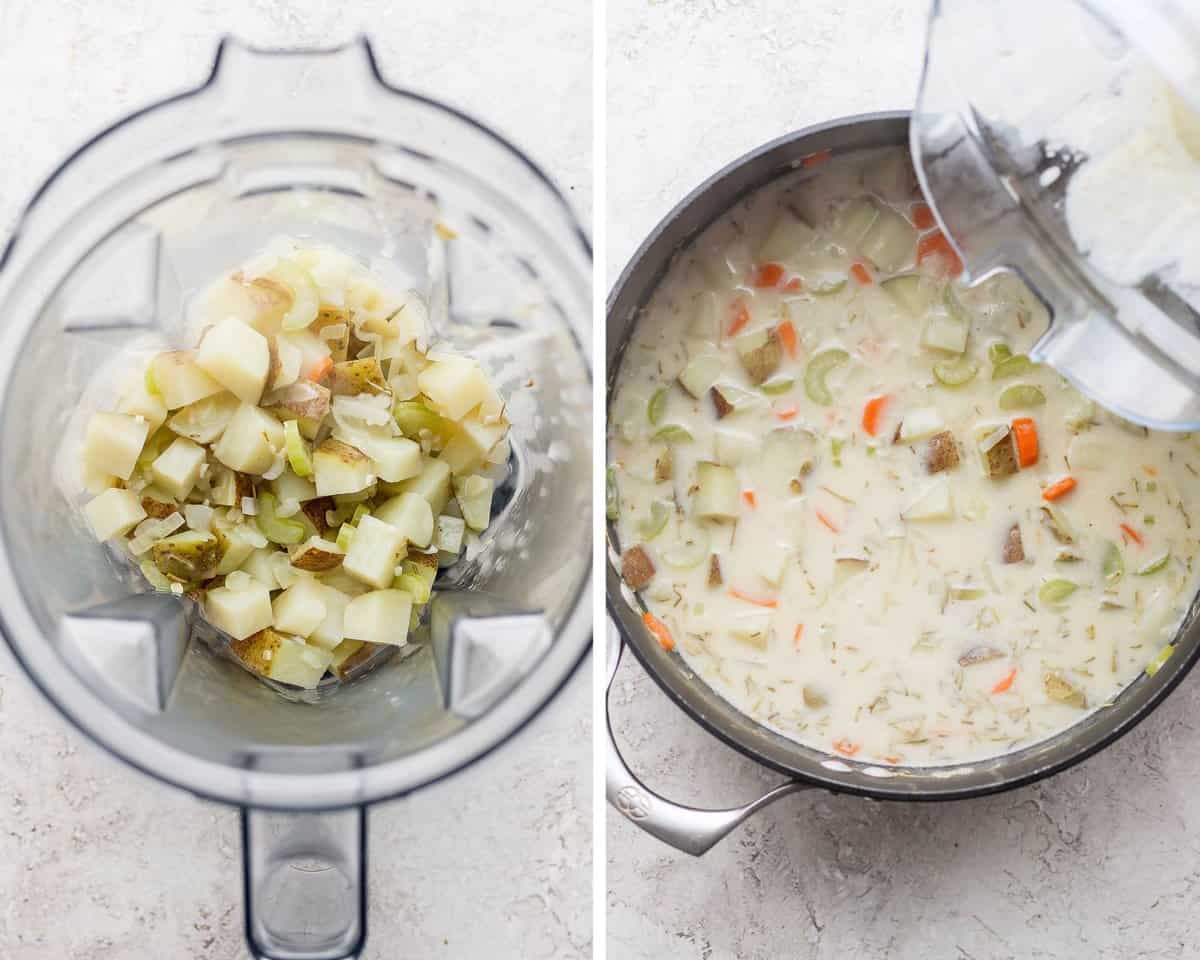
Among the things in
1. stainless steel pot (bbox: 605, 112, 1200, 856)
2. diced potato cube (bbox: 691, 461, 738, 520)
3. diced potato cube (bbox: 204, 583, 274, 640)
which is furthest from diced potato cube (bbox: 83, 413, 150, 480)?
diced potato cube (bbox: 691, 461, 738, 520)

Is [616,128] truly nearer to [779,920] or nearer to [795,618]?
[795,618]

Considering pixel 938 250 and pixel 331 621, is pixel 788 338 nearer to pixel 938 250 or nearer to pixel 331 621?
pixel 938 250

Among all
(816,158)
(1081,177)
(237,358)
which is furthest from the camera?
(816,158)

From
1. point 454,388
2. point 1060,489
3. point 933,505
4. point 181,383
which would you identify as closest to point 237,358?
point 181,383

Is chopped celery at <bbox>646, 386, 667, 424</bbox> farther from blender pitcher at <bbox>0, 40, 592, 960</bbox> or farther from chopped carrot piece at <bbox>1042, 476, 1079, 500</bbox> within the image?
chopped carrot piece at <bbox>1042, 476, 1079, 500</bbox>

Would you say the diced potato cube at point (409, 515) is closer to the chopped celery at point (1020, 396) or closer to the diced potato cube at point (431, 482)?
the diced potato cube at point (431, 482)

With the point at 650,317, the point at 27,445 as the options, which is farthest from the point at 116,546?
the point at 650,317

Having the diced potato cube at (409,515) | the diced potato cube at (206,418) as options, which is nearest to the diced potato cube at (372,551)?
the diced potato cube at (409,515)
